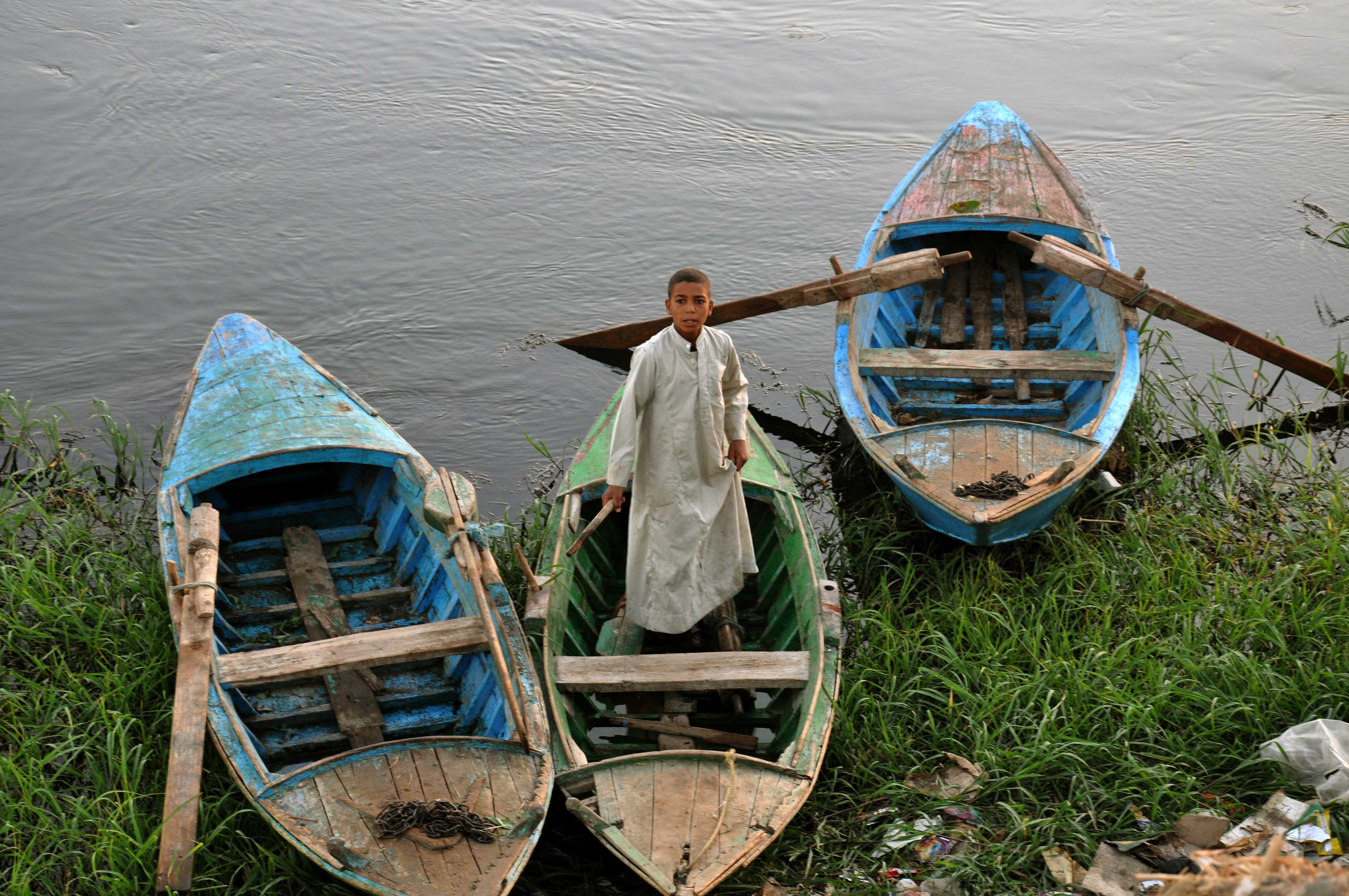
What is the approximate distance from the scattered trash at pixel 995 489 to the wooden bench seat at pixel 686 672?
51.5 inches

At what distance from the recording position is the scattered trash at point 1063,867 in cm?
373

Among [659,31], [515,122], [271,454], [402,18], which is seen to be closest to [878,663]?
[271,454]

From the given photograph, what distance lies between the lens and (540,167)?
416 inches

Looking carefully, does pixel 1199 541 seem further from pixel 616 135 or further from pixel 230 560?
pixel 616 135

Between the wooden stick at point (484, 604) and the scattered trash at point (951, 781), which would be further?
the scattered trash at point (951, 781)

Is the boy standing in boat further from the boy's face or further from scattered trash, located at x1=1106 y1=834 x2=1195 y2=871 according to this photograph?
scattered trash, located at x1=1106 y1=834 x2=1195 y2=871

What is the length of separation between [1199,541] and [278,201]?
297 inches


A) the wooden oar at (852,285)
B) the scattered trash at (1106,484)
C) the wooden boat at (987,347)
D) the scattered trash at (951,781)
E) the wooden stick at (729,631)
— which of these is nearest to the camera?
the scattered trash at (951,781)

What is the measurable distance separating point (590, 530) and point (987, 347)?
3.57 metres

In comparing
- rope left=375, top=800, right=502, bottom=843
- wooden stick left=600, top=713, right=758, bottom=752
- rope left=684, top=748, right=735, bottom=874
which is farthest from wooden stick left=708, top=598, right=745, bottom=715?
rope left=375, top=800, right=502, bottom=843

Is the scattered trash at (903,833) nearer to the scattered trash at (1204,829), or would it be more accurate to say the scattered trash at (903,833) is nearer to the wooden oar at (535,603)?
the scattered trash at (1204,829)

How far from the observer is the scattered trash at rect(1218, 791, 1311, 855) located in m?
3.64

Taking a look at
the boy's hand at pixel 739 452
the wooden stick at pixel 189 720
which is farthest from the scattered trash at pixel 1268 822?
the wooden stick at pixel 189 720

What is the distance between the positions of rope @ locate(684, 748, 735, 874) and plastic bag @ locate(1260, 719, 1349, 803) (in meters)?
1.81
